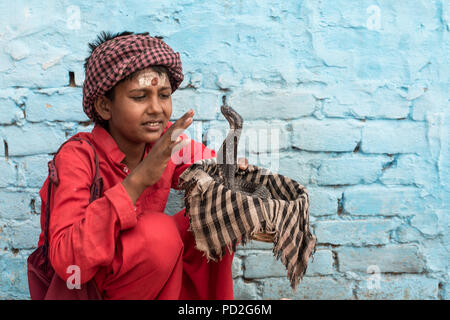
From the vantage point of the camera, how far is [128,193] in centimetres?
142

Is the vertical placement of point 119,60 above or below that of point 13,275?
above

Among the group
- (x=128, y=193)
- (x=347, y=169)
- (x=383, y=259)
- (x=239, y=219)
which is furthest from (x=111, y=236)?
(x=383, y=259)

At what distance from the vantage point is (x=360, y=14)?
6.76ft

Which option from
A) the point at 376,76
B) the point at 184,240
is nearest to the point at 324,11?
the point at 376,76

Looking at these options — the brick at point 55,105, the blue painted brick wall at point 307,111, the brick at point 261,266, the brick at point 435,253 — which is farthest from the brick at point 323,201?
the brick at point 55,105

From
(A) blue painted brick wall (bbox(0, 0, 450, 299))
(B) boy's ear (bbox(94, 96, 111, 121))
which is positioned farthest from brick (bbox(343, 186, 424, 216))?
(B) boy's ear (bbox(94, 96, 111, 121))

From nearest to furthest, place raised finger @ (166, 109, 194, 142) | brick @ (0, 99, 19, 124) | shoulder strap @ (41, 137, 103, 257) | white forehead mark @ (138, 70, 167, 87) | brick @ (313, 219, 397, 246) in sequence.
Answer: raised finger @ (166, 109, 194, 142) → shoulder strap @ (41, 137, 103, 257) → white forehead mark @ (138, 70, 167, 87) → brick @ (0, 99, 19, 124) → brick @ (313, 219, 397, 246)

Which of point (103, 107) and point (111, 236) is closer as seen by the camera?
point (111, 236)

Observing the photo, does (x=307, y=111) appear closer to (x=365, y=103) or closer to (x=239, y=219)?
(x=365, y=103)

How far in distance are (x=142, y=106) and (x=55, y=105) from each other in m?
0.62

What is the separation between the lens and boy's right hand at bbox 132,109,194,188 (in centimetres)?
136

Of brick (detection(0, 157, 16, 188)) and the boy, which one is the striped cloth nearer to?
the boy

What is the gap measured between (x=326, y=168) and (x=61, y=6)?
1476 mm

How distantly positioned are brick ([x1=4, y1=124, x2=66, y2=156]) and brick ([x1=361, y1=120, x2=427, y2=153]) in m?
1.50
